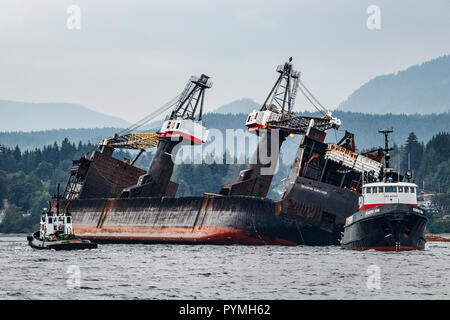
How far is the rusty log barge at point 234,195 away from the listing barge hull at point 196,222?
92mm

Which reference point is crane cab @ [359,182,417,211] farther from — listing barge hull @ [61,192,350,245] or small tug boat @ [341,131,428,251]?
listing barge hull @ [61,192,350,245]

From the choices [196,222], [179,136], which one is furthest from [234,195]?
[179,136]

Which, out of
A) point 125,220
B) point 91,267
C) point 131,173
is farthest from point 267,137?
point 91,267

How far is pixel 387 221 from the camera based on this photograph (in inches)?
2430

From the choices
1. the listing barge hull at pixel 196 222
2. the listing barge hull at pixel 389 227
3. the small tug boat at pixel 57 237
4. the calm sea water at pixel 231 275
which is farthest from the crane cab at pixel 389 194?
the small tug boat at pixel 57 237

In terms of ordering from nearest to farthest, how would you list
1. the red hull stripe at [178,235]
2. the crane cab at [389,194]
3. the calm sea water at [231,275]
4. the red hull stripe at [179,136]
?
the calm sea water at [231,275] → the crane cab at [389,194] → the red hull stripe at [178,235] → the red hull stripe at [179,136]

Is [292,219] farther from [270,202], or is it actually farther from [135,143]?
[135,143]

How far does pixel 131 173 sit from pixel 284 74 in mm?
28509

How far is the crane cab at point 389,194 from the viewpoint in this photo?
212 ft

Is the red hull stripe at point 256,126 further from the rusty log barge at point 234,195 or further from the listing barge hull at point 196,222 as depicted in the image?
the listing barge hull at point 196,222

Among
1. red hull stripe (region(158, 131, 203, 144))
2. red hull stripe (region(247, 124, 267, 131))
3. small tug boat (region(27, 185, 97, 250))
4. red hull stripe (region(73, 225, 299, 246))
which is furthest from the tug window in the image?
red hull stripe (region(158, 131, 203, 144))

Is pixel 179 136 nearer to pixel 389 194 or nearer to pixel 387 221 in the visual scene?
pixel 389 194

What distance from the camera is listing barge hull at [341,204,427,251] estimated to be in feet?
202
